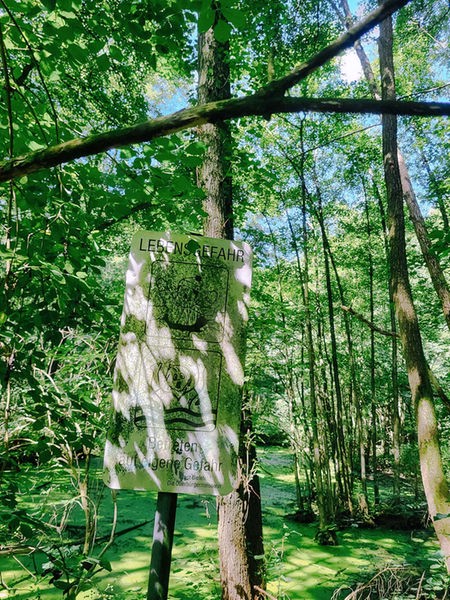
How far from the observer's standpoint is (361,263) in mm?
7426

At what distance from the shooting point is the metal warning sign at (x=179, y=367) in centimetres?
82

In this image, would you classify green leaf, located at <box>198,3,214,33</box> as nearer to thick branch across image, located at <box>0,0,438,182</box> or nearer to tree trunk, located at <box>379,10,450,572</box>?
thick branch across image, located at <box>0,0,438,182</box>

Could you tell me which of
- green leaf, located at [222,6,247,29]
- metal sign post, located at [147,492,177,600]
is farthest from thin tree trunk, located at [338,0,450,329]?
metal sign post, located at [147,492,177,600]

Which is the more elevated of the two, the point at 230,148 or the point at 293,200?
the point at 293,200

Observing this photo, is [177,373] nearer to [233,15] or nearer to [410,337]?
[233,15]

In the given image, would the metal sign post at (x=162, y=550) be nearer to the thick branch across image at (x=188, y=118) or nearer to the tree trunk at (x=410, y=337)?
the thick branch across image at (x=188, y=118)

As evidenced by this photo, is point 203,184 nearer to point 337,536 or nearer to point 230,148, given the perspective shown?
point 230,148

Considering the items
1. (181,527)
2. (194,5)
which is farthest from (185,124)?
(181,527)

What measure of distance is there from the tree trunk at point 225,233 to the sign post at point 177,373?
154cm

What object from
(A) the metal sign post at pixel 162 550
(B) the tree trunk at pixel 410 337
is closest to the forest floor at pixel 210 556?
(B) the tree trunk at pixel 410 337

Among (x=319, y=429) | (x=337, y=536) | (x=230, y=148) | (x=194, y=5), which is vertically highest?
(x=230, y=148)

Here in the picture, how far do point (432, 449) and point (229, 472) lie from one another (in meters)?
2.85

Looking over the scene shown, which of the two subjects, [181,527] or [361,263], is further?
[361,263]

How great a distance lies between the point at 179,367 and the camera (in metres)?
0.87
